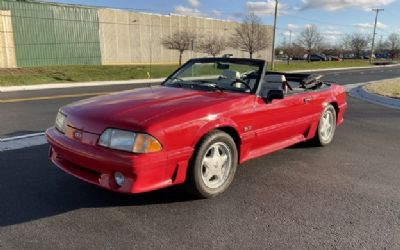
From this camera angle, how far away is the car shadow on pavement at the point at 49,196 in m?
3.47

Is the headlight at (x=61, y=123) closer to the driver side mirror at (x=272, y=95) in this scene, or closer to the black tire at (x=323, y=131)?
the driver side mirror at (x=272, y=95)

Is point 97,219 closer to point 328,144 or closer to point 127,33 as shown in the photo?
point 328,144

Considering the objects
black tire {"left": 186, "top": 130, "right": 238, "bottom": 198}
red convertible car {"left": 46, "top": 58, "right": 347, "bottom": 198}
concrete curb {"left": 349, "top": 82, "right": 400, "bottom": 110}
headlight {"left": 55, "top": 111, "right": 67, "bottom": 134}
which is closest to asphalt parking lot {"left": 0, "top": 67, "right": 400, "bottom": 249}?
black tire {"left": 186, "top": 130, "right": 238, "bottom": 198}

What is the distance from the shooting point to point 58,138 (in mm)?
3770

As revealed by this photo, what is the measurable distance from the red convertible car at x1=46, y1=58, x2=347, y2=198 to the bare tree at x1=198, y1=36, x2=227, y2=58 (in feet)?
134

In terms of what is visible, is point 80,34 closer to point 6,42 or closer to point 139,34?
point 6,42

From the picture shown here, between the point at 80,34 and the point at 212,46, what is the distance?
1740 cm

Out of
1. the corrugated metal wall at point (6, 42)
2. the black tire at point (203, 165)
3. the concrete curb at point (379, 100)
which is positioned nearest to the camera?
the black tire at point (203, 165)

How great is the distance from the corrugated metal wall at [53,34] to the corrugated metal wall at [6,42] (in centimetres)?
44

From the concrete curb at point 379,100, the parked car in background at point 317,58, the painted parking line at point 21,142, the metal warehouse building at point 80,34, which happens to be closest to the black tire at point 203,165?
the painted parking line at point 21,142

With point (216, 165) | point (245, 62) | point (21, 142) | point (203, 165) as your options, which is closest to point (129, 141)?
point (203, 165)

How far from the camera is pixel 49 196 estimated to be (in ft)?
12.5

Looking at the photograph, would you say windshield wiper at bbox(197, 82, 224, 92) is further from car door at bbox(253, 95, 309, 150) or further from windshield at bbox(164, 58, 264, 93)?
car door at bbox(253, 95, 309, 150)

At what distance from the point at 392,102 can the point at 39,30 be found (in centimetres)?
2973
